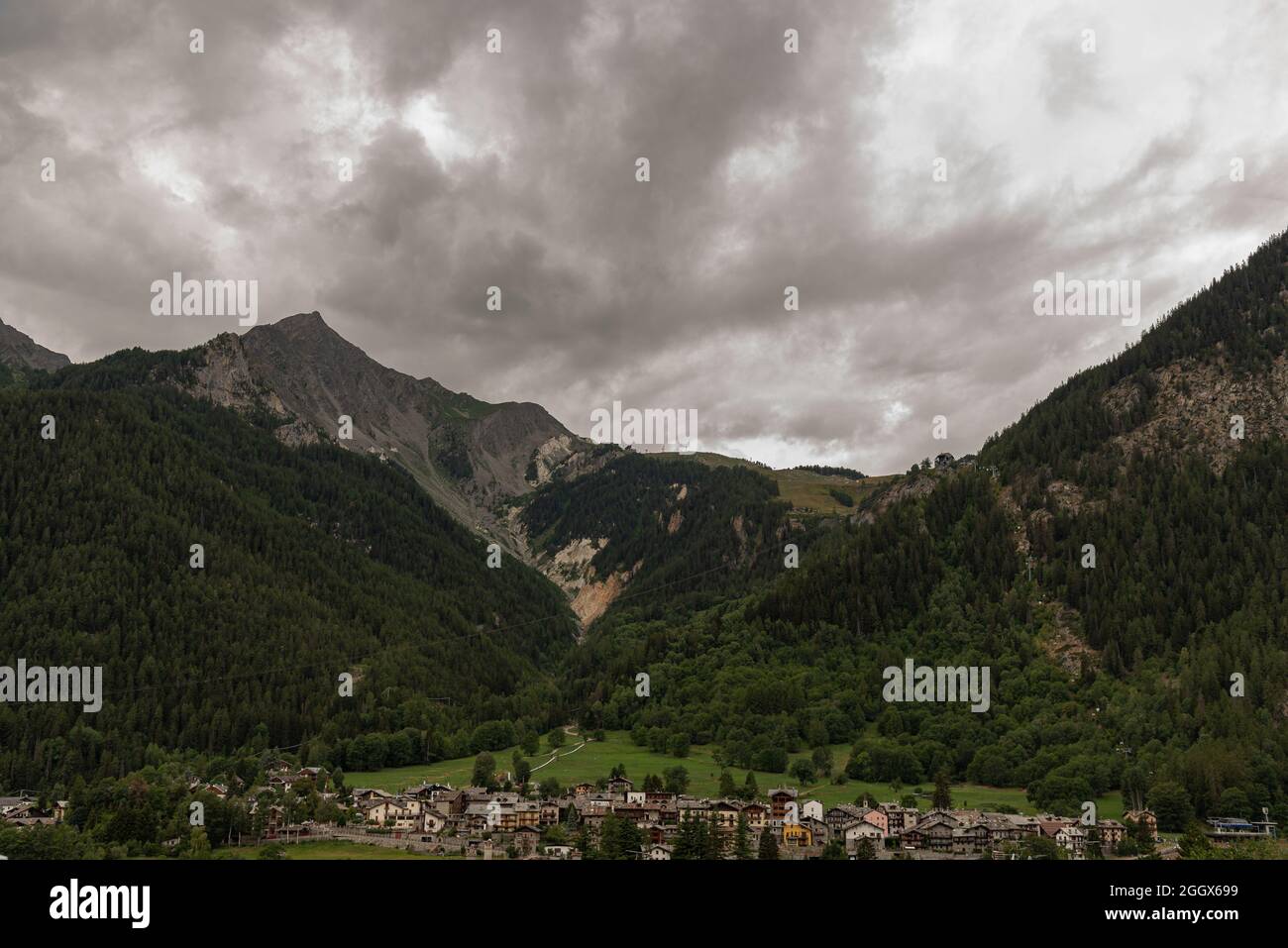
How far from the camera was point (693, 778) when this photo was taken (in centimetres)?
16962

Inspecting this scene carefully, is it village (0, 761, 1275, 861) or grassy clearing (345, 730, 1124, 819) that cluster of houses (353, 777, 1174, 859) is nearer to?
village (0, 761, 1275, 861)

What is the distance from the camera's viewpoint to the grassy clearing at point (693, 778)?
15125 cm

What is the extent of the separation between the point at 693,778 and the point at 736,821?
122 feet

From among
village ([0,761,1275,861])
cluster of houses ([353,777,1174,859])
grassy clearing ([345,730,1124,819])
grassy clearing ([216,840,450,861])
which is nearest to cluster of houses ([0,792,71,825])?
village ([0,761,1275,861])

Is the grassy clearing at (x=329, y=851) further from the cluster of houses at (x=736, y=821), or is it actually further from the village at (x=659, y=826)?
the cluster of houses at (x=736, y=821)

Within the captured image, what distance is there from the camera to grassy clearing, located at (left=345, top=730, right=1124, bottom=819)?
151m

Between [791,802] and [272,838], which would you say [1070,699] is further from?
[272,838]

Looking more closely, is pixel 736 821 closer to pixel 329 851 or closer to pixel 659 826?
pixel 659 826

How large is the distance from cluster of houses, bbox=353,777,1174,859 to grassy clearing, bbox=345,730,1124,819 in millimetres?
10510

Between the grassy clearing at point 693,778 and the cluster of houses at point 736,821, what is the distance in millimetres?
10510

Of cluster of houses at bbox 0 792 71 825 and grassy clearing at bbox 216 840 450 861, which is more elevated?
grassy clearing at bbox 216 840 450 861

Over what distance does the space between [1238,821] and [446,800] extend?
119998mm

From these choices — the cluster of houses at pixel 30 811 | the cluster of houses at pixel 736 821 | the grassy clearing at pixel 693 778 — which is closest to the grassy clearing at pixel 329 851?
the cluster of houses at pixel 736 821
